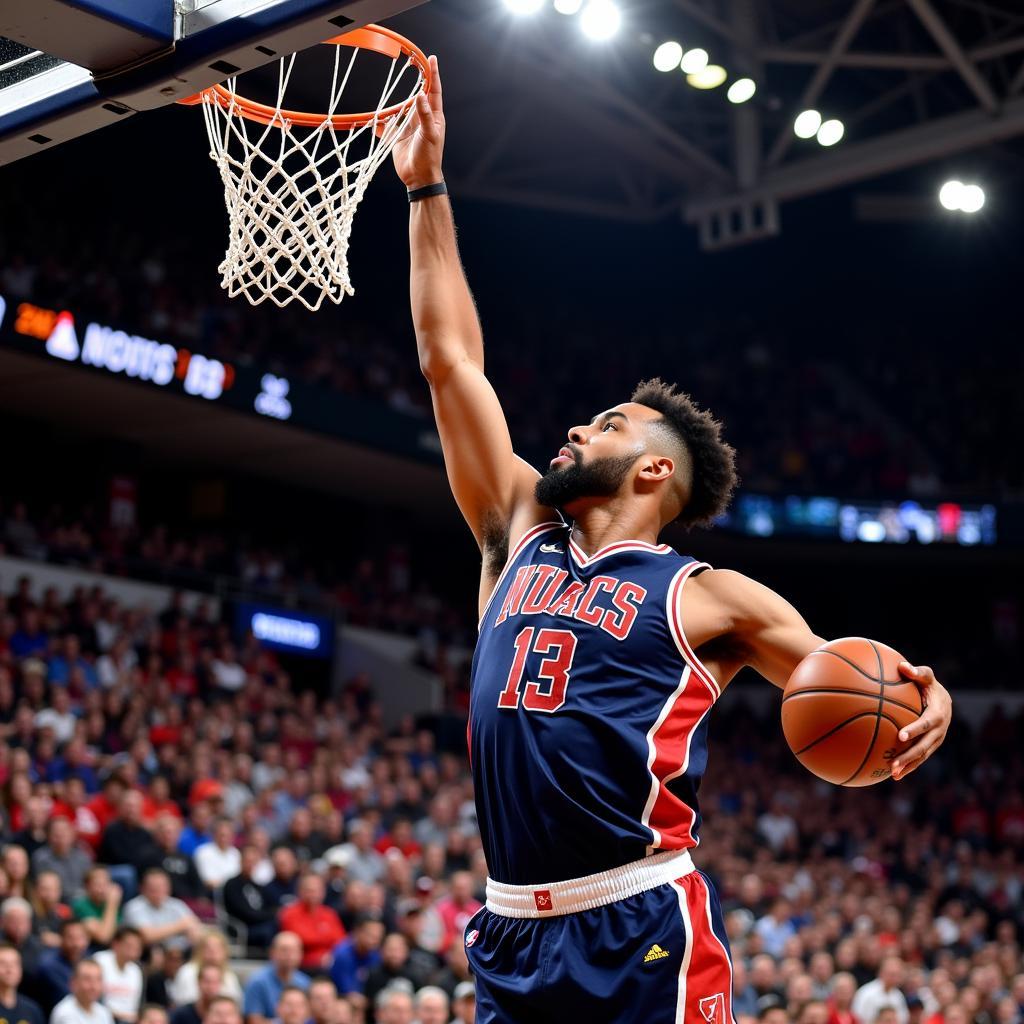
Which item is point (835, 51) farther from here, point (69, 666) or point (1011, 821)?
point (69, 666)

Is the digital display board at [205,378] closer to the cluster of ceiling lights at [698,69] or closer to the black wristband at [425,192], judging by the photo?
the cluster of ceiling lights at [698,69]

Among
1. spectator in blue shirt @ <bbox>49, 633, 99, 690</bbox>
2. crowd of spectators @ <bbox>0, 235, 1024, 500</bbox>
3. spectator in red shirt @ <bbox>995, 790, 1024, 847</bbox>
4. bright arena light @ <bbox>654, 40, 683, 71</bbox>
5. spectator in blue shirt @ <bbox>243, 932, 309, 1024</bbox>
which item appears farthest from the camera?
spectator in red shirt @ <bbox>995, 790, 1024, 847</bbox>

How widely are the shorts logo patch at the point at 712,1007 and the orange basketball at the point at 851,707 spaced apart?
18.8 inches

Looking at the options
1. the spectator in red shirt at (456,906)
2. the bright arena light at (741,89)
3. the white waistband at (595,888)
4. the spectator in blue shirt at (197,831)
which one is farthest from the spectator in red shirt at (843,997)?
the bright arena light at (741,89)

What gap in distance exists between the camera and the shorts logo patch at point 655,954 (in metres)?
2.81

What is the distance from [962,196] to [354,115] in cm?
1247

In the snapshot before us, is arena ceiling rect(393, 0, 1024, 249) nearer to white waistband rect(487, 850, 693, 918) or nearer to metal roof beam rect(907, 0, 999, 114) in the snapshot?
metal roof beam rect(907, 0, 999, 114)

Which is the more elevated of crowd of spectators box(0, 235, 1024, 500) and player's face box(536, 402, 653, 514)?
crowd of spectators box(0, 235, 1024, 500)

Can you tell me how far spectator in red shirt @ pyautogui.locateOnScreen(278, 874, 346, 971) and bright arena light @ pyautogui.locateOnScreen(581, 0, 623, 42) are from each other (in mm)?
7995

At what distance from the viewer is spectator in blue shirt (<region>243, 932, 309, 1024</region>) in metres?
7.98

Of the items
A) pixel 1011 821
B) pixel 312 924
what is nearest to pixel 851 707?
pixel 312 924

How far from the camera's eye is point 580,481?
3.21 meters

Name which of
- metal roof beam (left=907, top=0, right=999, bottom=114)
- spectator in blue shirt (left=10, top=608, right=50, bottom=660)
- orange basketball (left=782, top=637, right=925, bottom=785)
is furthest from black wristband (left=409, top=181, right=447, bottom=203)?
metal roof beam (left=907, top=0, right=999, bottom=114)

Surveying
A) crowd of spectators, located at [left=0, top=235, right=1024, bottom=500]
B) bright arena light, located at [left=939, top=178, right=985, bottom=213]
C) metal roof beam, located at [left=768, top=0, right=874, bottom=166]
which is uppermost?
metal roof beam, located at [left=768, top=0, right=874, bottom=166]
